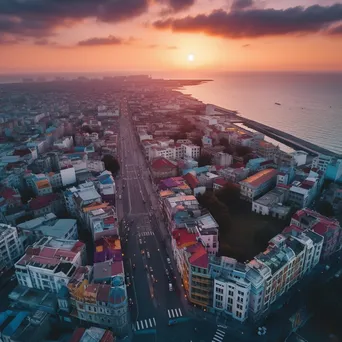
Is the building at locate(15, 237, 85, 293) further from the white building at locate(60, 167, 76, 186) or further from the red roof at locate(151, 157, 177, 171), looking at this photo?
the red roof at locate(151, 157, 177, 171)

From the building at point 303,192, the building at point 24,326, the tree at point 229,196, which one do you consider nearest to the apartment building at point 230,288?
the building at point 24,326

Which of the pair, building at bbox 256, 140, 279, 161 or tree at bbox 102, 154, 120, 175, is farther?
building at bbox 256, 140, 279, 161

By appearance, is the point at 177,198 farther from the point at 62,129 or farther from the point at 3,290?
the point at 62,129

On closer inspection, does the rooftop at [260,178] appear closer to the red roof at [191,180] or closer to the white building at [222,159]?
the red roof at [191,180]

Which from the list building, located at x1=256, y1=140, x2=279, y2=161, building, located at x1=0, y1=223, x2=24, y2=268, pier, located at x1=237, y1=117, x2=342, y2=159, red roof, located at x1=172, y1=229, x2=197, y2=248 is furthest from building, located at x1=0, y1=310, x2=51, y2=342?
pier, located at x1=237, y1=117, x2=342, y2=159

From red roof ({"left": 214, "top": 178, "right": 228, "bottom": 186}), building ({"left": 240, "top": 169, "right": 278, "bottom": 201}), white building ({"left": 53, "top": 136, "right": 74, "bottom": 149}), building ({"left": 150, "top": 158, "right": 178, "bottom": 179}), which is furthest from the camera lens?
white building ({"left": 53, "top": 136, "right": 74, "bottom": 149})

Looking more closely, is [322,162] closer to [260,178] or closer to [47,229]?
[260,178]
